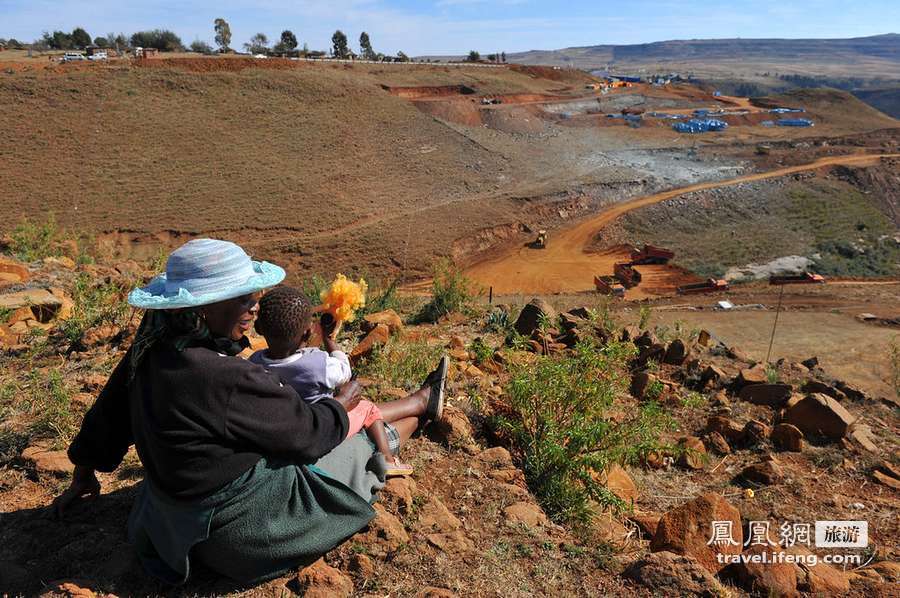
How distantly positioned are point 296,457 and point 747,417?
441cm

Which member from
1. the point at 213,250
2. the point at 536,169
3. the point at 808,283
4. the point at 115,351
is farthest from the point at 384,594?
the point at 536,169

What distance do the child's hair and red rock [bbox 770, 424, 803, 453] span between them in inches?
155

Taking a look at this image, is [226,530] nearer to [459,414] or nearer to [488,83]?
[459,414]

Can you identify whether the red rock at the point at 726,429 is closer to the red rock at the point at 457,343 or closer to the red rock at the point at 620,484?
the red rock at the point at 620,484

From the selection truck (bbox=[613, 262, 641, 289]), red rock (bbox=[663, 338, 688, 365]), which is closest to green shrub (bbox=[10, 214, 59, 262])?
red rock (bbox=[663, 338, 688, 365])

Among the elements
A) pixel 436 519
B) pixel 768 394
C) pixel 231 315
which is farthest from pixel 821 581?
Result: pixel 768 394

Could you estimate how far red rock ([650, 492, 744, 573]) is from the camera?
115 inches

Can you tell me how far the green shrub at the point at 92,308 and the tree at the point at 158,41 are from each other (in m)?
47.5

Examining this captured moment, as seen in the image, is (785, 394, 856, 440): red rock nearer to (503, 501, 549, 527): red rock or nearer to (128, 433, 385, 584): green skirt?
(503, 501, 549, 527): red rock

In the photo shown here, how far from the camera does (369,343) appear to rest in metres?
4.87

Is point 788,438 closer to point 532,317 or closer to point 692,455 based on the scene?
point 692,455

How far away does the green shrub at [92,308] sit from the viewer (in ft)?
16.4

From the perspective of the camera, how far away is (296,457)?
2.21 m

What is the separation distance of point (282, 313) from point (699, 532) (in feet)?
7.33
